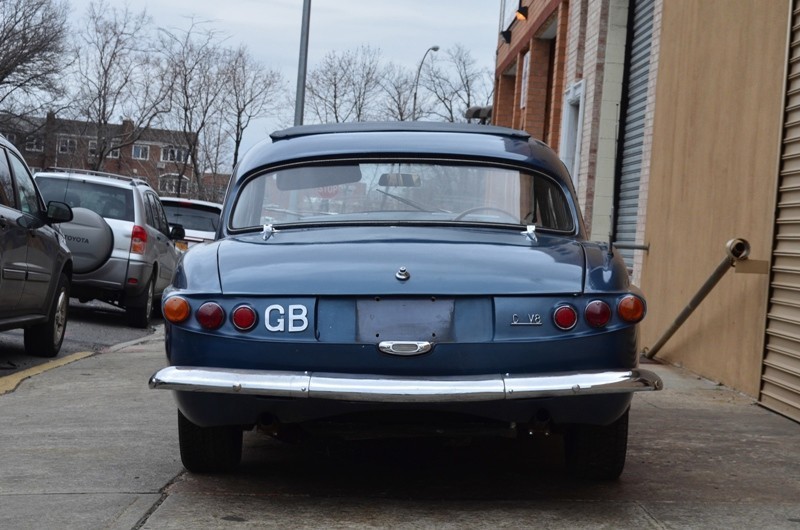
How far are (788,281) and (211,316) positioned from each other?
4392mm

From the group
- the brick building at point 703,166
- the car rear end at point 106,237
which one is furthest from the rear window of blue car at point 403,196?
the car rear end at point 106,237

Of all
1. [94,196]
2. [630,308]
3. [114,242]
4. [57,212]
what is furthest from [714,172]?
[94,196]

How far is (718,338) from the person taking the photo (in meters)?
9.27

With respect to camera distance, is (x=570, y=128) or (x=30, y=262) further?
(x=570, y=128)

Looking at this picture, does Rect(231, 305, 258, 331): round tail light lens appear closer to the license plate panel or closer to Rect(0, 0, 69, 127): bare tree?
the license plate panel

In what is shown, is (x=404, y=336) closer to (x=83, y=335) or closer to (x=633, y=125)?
(x=83, y=335)

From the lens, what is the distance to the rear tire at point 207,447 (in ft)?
17.1

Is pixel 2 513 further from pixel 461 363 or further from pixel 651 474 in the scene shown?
pixel 651 474

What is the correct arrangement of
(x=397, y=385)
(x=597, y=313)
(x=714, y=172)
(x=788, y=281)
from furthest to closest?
(x=714, y=172) → (x=788, y=281) → (x=597, y=313) → (x=397, y=385)

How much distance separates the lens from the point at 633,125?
45.4 feet

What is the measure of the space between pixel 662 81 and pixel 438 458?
21.7ft

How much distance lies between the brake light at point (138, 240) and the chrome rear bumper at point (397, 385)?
9897 millimetres

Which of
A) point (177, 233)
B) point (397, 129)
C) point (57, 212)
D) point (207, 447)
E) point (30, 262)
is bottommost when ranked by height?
point (207, 447)

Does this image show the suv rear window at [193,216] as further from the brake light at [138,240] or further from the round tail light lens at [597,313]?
the round tail light lens at [597,313]
